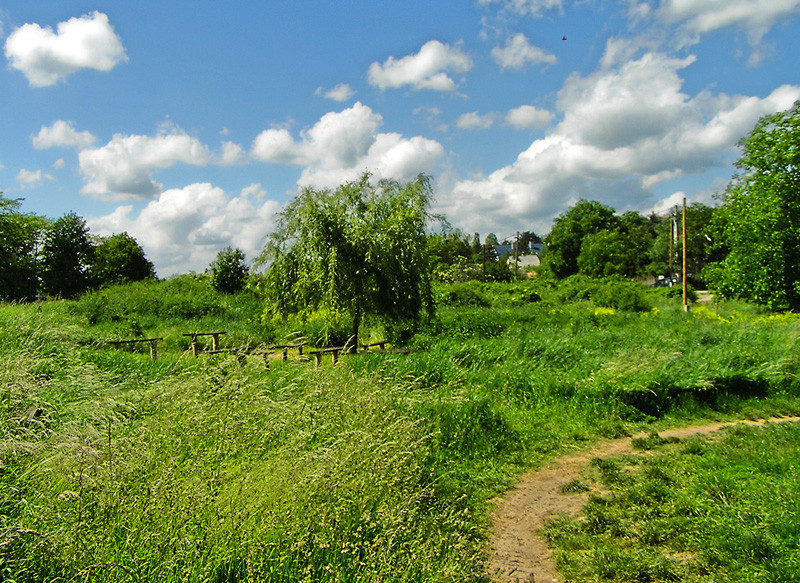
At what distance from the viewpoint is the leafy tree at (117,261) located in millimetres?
39406

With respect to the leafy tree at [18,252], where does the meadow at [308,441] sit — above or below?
below

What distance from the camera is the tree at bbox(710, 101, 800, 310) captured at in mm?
21758

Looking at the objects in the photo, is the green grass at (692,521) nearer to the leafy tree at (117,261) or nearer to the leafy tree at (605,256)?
the leafy tree at (117,261)

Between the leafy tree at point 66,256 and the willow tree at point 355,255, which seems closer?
the willow tree at point 355,255

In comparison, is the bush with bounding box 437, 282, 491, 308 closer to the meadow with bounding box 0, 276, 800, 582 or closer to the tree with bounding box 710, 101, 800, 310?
the tree with bounding box 710, 101, 800, 310

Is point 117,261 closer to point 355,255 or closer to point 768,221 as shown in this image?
point 355,255

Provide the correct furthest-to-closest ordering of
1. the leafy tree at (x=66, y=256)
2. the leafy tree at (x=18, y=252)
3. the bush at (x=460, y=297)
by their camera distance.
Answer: the leafy tree at (x=66, y=256), the leafy tree at (x=18, y=252), the bush at (x=460, y=297)

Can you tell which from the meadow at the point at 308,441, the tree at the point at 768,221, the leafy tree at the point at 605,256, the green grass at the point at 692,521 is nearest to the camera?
the meadow at the point at 308,441

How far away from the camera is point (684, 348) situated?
35.4 ft

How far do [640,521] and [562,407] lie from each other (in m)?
3.44

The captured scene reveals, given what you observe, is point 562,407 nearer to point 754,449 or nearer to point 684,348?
point 754,449

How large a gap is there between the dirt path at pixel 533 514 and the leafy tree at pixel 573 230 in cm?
5466

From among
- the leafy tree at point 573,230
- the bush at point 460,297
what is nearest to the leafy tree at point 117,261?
the bush at point 460,297

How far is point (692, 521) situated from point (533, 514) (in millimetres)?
1261
